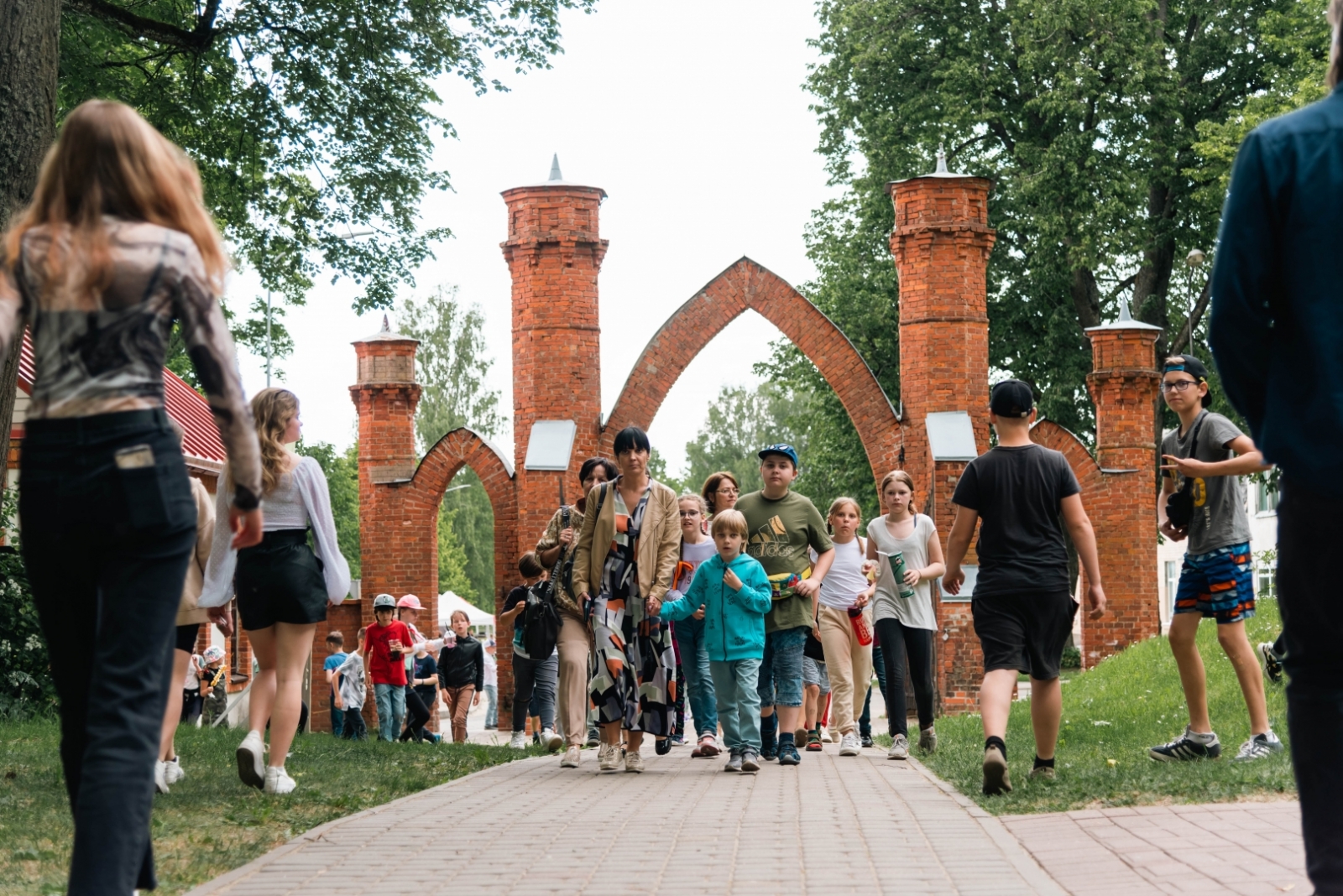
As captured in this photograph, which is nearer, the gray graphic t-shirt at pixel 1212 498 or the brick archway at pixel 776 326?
the gray graphic t-shirt at pixel 1212 498

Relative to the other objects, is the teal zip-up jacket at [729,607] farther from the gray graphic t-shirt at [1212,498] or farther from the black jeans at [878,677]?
the gray graphic t-shirt at [1212,498]

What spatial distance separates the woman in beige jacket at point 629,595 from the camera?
9.66 m

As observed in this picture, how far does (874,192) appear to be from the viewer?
32.6 m

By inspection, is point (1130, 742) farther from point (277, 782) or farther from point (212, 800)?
point (212, 800)

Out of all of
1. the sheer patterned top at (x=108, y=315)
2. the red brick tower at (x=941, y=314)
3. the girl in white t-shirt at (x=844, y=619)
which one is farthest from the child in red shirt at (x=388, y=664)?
the sheer patterned top at (x=108, y=315)

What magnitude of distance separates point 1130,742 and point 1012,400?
3.71 metres

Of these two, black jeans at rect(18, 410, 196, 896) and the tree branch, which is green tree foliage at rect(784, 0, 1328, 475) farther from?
black jeans at rect(18, 410, 196, 896)

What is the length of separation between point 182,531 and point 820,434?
31.5 metres

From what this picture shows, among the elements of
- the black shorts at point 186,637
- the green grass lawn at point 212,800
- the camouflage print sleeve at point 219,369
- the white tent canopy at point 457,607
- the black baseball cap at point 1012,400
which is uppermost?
the black baseball cap at point 1012,400

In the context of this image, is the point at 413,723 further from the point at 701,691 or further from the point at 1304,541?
the point at 1304,541

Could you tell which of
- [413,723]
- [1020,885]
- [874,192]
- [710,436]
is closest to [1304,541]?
[1020,885]

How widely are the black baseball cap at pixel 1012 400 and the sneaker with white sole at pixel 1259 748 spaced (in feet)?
6.83

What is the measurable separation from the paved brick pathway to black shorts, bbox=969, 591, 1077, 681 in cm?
108

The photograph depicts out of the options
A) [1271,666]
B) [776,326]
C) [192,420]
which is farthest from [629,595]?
[192,420]
